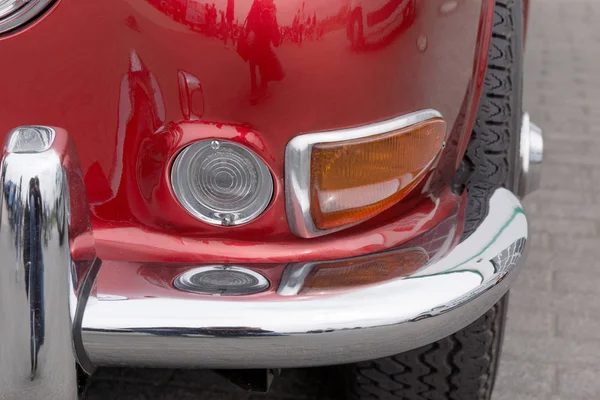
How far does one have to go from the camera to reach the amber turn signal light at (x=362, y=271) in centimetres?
108

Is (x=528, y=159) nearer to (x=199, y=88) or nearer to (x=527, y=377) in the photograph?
(x=527, y=377)

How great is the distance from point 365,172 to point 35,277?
1.63 feet

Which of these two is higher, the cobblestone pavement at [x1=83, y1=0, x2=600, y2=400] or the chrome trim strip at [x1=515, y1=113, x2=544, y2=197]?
the chrome trim strip at [x1=515, y1=113, x2=544, y2=197]

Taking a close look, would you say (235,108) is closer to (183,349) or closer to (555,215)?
(183,349)

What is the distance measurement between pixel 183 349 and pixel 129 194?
27cm

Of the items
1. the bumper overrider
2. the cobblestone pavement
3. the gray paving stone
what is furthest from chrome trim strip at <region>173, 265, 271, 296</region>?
the gray paving stone

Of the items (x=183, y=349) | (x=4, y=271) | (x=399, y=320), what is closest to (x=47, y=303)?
(x=4, y=271)

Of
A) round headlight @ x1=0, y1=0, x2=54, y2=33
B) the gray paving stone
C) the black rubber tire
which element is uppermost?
round headlight @ x1=0, y1=0, x2=54, y2=33

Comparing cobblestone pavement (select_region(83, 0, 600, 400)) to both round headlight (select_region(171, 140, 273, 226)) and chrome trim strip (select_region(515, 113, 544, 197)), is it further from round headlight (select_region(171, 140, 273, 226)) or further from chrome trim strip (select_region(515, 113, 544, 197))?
round headlight (select_region(171, 140, 273, 226))

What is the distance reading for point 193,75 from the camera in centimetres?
106

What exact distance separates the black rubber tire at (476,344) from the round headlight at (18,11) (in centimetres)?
76

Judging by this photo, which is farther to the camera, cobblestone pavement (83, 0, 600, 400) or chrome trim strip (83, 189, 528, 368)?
cobblestone pavement (83, 0, 600, 400)

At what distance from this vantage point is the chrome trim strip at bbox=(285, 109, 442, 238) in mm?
1094

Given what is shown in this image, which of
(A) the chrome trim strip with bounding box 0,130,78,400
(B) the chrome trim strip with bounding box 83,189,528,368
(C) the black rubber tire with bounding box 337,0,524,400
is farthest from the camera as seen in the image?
(C) the black rubber tire with bounding box 337,0,524,400
